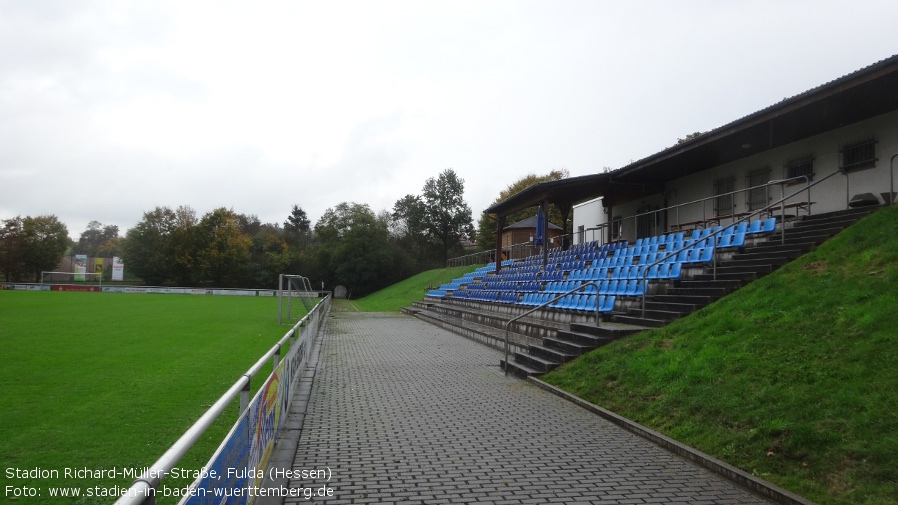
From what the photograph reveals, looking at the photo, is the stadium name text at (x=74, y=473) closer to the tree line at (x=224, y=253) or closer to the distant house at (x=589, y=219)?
the distant house at (x=589, y=219)

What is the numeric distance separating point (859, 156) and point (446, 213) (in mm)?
68279

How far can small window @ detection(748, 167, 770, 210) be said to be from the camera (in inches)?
635

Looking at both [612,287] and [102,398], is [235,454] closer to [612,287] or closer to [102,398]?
[102,398]

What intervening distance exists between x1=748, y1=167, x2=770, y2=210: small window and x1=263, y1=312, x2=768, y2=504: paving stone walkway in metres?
9.98

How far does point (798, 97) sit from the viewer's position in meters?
12.0

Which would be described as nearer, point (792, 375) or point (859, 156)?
point (792, 375)

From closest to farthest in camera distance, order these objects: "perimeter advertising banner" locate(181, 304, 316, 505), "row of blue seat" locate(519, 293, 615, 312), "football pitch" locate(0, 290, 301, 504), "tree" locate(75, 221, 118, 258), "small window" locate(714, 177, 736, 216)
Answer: "perimeter advertising banner" locate(181, 304, 316, 505) → "football pitch" locate(0, 290, 301, 504) → "row of blue seat" locate(519, 293, 615, 312) → "small window" locate(714, 177, 736, 216) → "tree" locate(75, 221, 118, 258)

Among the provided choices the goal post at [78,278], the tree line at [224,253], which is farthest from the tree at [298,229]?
→ the goal post at [78,278]

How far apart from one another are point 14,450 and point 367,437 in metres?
3.54

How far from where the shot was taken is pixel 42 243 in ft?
231

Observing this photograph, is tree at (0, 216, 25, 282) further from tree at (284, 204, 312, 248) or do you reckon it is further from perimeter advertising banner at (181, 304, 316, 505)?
perimeter advertising banner at (181, 304, 316, 505)

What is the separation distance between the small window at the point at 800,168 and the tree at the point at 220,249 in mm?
64494

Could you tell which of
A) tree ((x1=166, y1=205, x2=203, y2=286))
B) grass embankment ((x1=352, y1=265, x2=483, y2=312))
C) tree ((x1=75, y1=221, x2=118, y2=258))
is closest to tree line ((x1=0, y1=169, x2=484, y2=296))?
tree ((x1=166, y1=205, x2=203, y2=286))

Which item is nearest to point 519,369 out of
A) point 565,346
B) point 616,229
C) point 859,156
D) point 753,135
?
point 565,346
